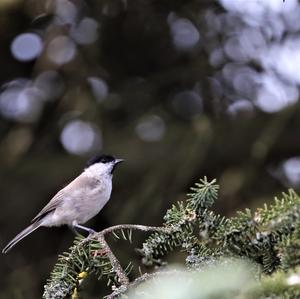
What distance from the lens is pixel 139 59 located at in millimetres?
4707

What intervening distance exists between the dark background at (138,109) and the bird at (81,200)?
0.30 meters

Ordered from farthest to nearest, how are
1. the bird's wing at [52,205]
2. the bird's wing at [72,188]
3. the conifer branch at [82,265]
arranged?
A: the bird's wing at [72,188]
the bird's wing at [52,205]
the conifer branch at [82,265]

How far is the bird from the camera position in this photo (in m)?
3.53

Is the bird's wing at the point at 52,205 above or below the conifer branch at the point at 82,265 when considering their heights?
above

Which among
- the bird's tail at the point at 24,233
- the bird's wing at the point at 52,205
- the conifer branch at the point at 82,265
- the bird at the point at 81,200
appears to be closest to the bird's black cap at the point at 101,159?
the bird at the point at 81,200

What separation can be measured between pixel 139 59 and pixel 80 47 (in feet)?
1.47

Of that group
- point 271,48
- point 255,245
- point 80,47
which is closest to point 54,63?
point 80,47

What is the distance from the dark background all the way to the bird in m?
0.30

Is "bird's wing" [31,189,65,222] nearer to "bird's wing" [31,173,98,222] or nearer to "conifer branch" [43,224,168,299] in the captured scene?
"bird's wing" [31,173,98,222]

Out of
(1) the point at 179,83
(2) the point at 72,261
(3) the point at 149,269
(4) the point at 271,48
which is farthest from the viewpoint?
(1) the point at 179,83

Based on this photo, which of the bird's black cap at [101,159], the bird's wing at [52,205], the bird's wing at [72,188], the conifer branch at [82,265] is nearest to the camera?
the conifer branch at [82,265]

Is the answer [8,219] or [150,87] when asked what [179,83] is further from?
[8,219]

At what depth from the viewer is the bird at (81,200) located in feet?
11.6

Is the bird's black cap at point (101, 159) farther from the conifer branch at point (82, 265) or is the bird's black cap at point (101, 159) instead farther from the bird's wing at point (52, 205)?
the conifer branch at point (82, 265)
